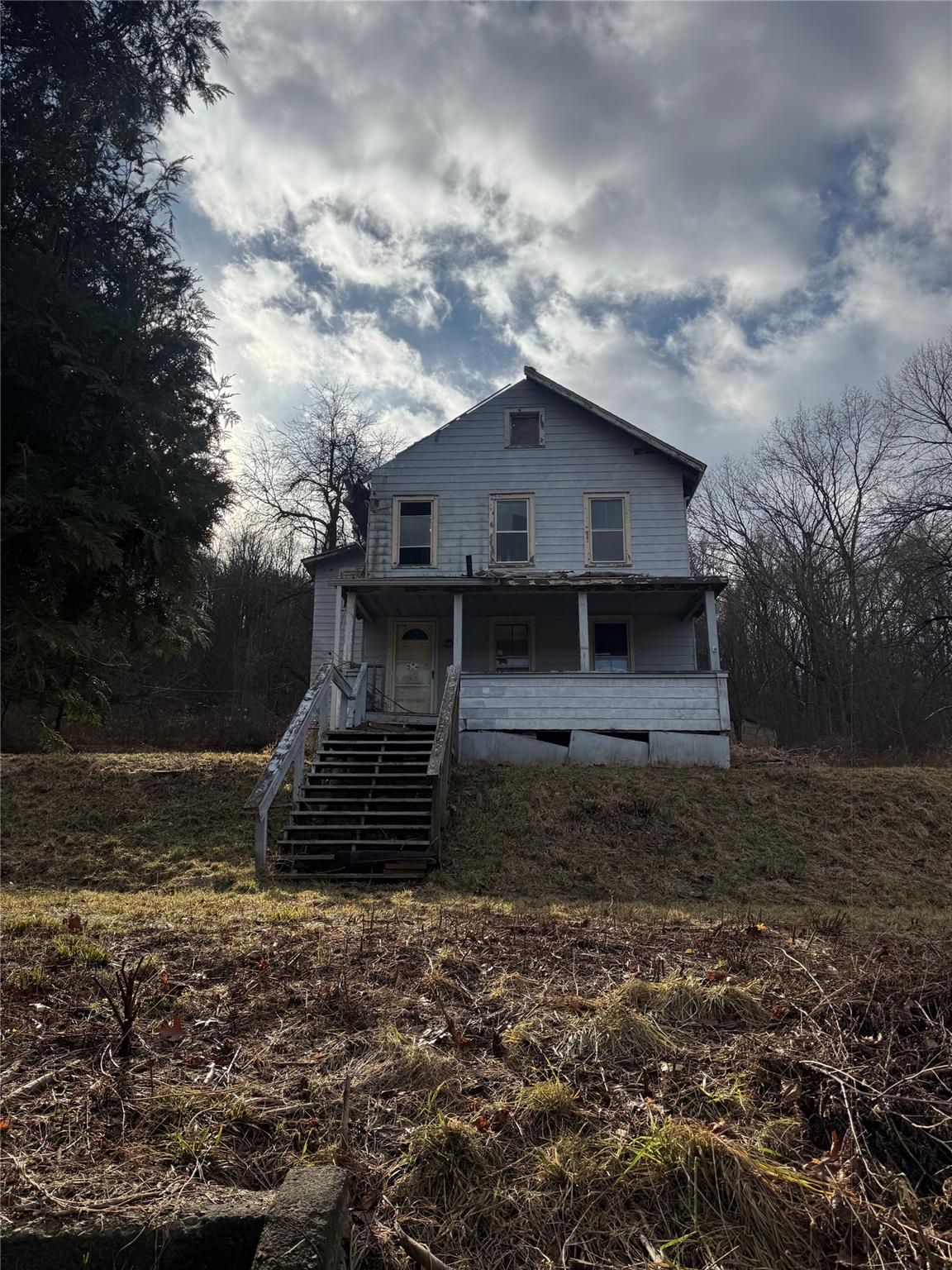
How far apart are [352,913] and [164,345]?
5.06 meters

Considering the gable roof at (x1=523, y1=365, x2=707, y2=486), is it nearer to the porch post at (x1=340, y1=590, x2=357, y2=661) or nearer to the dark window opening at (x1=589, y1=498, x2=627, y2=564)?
the dark window opening at (x1=589, y1=498, x2=627, y2=564)

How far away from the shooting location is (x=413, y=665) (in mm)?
17188

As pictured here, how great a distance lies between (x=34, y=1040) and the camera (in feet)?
10.5

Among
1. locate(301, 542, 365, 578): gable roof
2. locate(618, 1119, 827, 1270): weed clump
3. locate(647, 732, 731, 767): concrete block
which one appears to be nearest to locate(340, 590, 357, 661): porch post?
locate(301, 542, 365, 578): gable roof

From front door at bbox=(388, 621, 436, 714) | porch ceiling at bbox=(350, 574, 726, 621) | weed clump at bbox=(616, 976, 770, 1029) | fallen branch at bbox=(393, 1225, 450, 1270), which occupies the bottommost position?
fallen branch at bbox=(393, 1225, 450, 1270)

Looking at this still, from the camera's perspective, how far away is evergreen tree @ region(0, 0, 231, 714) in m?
5.68

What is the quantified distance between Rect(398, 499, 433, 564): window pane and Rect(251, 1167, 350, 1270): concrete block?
49.3 feet

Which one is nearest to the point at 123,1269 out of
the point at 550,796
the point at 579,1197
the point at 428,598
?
the point at 579,1197

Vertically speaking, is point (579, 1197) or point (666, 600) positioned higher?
point (666, 600)

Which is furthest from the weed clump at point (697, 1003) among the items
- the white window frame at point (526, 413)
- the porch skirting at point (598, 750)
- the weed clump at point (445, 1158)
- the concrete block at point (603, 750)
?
the white window frame at point (526, 413)

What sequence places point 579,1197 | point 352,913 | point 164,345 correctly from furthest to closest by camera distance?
point 164,345 < point 352,913 < point 579,1197

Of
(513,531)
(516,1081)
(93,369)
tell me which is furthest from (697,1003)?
(513,531)

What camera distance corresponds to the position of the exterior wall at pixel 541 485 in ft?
54.6

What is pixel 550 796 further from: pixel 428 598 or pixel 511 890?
pixel 428 598
